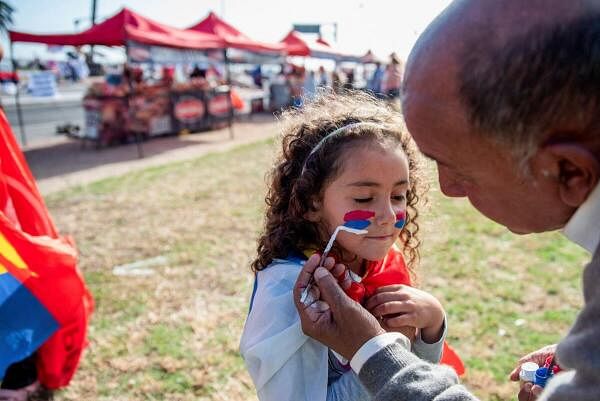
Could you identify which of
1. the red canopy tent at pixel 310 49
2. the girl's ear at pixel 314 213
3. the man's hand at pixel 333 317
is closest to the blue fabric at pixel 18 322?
the girl's ear at pixel 314 213

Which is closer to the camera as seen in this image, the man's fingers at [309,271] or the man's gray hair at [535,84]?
the man's gray hair at [535,84]

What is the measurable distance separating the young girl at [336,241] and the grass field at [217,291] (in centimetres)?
44

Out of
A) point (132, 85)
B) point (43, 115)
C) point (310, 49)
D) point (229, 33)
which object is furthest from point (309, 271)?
point (43, 115)

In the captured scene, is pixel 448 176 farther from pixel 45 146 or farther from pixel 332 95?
pixel 45 146

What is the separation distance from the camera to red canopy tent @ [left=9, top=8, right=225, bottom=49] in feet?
31.4

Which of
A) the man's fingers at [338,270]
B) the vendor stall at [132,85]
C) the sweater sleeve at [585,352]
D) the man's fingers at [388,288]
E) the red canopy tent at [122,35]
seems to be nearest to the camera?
the sweater sleeve at [585,352]

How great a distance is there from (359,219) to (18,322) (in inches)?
75.1

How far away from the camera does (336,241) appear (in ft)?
5.30

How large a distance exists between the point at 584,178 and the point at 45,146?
1303 centimetres

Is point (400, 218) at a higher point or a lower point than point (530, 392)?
higher

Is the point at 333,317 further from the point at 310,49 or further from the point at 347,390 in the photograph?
the point at 310,49

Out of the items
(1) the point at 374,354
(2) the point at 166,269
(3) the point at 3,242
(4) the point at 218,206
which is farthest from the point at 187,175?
(1) the point at 374,354

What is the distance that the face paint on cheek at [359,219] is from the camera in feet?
5.08

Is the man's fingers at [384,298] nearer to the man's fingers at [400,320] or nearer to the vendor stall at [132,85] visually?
the man's fingers at [400,320]
